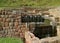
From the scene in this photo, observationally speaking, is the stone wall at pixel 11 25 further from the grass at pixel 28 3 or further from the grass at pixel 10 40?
the grass at pixel 28 3

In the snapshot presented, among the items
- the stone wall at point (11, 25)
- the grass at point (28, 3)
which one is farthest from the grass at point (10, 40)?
the grass at point (28, 3)

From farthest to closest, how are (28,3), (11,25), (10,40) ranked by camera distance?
(28,3)
(11,25)
(10,40)

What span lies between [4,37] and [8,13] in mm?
1778

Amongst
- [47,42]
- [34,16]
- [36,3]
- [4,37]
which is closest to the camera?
[47,42]

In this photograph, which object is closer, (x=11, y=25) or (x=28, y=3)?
(x=11, y=25)

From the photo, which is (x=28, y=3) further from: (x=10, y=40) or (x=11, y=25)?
(x=10, y=40)

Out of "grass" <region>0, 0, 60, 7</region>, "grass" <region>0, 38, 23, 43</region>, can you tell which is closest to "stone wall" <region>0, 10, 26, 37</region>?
"grass" <region>0, 38, 23, 43</region>

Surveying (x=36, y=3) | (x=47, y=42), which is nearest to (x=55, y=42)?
(x=47, y=42)

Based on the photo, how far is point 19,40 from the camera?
1140cm

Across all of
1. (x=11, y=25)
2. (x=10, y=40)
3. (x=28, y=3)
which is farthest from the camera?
(x=28, y=3)

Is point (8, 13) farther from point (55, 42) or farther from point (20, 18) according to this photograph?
point (55, 42)

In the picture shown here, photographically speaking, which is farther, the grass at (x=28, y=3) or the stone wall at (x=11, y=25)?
the grass at (x=28, y=3)

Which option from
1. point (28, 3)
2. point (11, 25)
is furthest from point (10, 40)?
point (28, 3)

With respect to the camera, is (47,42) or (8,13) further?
(8,13)
